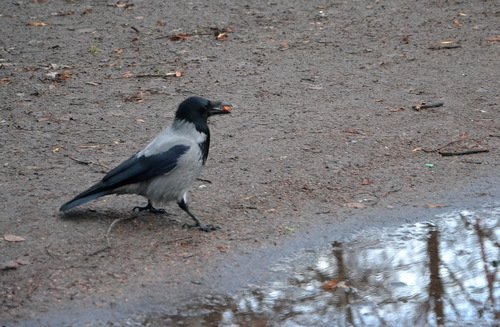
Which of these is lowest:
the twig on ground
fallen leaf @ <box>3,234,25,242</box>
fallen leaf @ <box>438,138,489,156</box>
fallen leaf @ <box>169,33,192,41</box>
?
fallen leaf @ <box>3,234,25,242</box>

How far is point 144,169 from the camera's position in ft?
19.1

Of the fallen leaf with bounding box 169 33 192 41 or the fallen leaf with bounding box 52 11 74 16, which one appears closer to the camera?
the fallen leaf with bounding box 169 33 192 41

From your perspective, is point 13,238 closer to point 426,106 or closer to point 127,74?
point 127,74

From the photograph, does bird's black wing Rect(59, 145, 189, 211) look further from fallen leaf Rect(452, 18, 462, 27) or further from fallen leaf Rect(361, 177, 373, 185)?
fallen leaf Rect(452, 18, 462, 27)

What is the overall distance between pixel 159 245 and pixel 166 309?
80 centimetres

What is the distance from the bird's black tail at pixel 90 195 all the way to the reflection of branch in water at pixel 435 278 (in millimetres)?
2189

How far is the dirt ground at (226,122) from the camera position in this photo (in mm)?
5527

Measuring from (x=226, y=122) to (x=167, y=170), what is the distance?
2.21m

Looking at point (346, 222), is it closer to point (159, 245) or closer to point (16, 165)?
point (159, 245)

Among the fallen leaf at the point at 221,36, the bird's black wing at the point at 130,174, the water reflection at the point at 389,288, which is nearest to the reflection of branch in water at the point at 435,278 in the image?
the water reflection at the point at 389,288

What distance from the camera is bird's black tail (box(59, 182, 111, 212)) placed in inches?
229

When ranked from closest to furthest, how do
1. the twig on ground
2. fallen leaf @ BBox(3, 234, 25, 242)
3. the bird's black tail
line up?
1. fallen leaf @ BBox(3, 234, 25, 242)
2. the bird's black tail
3. the twig on ground

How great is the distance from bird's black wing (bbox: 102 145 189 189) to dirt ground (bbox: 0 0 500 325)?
1.09 feet

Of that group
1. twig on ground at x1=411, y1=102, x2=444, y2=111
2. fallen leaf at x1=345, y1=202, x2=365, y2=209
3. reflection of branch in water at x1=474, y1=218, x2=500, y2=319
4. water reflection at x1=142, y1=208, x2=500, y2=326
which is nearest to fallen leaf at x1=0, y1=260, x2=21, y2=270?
water reflection at x1=142, y1=208, x2=500, y2=326
